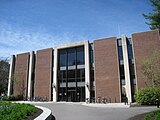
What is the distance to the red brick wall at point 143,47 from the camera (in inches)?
1077

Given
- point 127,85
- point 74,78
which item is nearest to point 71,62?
point 74,78

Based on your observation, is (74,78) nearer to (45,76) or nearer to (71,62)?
(71,62)

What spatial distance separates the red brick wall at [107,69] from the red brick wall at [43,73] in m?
10.3

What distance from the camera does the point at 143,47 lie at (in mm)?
28344

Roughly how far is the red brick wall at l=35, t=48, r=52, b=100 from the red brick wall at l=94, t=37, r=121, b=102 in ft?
33.7

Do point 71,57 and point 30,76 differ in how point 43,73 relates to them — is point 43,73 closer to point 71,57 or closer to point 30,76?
point 30,76

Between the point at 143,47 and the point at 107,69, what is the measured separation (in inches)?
263

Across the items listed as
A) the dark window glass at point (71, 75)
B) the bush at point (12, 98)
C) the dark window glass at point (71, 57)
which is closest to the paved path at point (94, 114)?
the dark window glass at point (71, 75)

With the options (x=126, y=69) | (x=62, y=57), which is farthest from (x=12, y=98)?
(x=126, y=69)

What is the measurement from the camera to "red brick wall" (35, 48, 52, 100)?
35.7 meters

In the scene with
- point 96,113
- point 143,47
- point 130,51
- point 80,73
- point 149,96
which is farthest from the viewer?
point 80,73

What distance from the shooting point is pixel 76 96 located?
33.4 metres

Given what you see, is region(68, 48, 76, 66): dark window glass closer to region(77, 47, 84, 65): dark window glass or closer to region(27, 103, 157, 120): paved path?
region(77, 47, 84, 65): dark window glass

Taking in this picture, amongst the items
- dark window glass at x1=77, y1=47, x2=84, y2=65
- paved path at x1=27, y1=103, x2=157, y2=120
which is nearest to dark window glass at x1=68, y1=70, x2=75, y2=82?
dark window glass at x1=77, y1=47, x2=84, y2=65
